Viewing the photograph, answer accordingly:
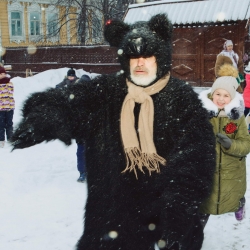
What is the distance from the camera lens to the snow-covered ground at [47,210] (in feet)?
12.1

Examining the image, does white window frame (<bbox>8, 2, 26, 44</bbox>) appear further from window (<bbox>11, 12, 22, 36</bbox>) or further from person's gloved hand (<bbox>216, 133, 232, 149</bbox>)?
person's gloved hand (<bbox>216, 133, 232, 149</bbox>)

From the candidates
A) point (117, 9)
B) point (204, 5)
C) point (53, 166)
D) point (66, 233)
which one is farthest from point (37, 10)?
point (66, 233)

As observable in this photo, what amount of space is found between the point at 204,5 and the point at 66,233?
11.7 meters

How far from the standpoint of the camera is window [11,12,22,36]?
88.0 ft

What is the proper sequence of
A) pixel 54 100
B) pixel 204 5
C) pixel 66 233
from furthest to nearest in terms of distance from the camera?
1. pixel 204 5
2. pixel 66 233
3. pixel 54 100

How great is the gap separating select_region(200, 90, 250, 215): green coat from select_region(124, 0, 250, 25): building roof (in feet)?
30.9

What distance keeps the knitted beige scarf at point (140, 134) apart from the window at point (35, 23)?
2707 centimetres

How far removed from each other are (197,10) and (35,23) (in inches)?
687

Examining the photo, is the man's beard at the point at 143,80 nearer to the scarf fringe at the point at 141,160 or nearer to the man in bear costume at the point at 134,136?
the man in bear costume at the point at 134,136

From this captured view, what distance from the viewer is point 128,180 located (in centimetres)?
240

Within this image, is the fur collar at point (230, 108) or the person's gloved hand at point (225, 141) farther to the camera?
the fur collar at point (230, 108)

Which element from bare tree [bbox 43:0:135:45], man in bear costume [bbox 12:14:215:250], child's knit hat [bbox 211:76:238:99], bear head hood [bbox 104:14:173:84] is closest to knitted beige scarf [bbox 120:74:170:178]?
man in bear costume [bbox 12:14:215:250]

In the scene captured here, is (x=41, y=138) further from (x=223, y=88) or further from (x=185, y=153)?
(x=223, y=88)

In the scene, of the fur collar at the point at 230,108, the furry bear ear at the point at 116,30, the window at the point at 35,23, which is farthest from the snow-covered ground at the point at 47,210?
the window at the point at 35,23
